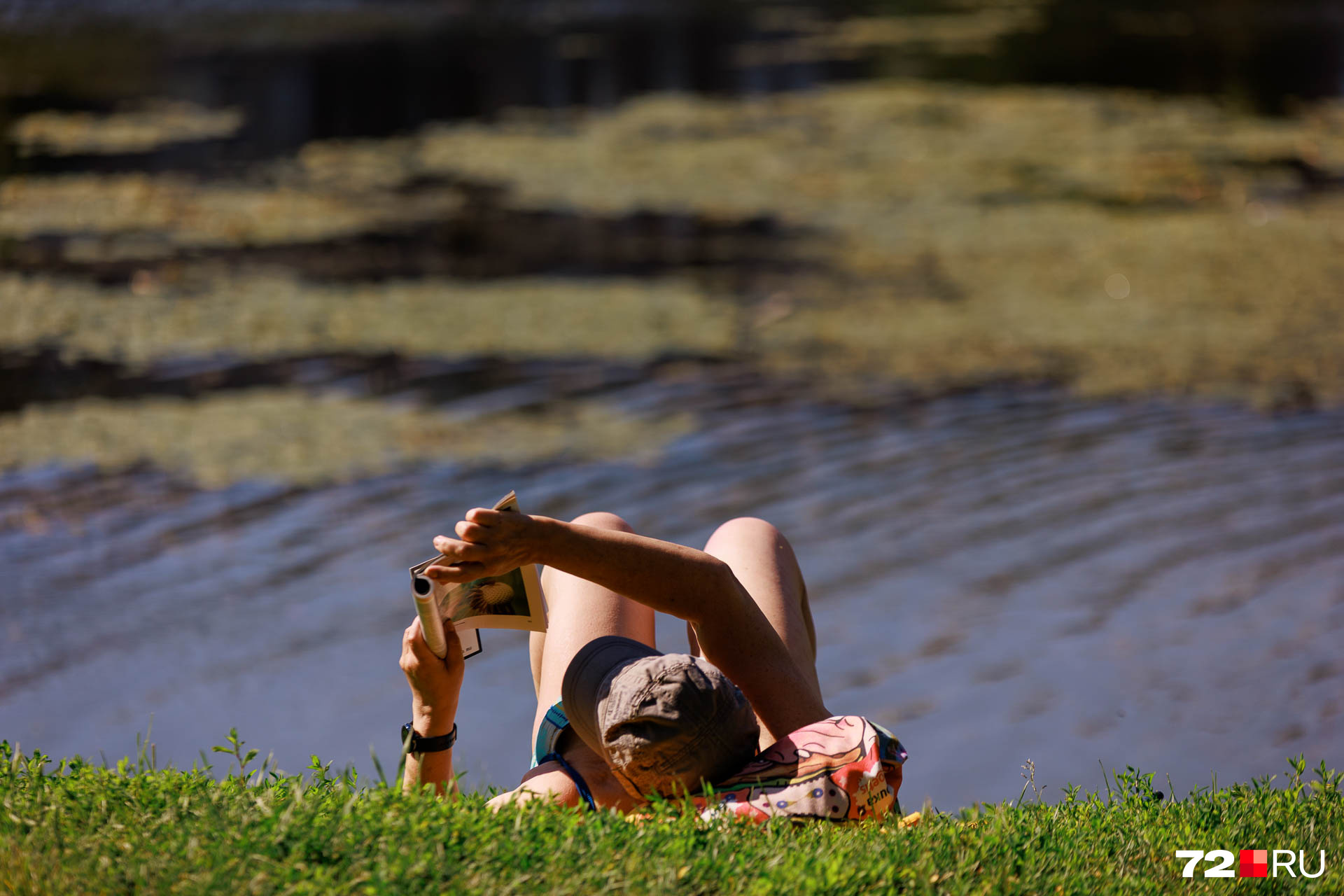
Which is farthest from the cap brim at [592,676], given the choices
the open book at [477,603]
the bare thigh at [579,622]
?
the bare thigh at [579,622]

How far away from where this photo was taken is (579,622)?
2.71m

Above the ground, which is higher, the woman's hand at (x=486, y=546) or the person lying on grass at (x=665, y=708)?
the woman's hand at (x=486, y=546)

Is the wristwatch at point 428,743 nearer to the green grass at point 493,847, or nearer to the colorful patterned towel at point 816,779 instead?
the green grass at point 493,847

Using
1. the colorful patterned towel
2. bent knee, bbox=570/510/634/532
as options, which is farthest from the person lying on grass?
bent knee, bbox=570/510/634/532

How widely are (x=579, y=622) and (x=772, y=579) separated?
413 millimetres

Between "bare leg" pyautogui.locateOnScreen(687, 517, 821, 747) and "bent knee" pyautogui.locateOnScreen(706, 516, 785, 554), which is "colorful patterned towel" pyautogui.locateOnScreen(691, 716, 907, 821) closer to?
"bare leg" pyautogui.locateOnScreen(687, 517, 821, 747)

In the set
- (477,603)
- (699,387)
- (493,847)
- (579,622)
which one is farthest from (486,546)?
(699,387)

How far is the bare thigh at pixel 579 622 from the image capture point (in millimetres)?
2676

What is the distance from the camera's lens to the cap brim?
221 centimetres

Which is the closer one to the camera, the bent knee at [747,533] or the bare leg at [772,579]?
the bare leg at [772,579]

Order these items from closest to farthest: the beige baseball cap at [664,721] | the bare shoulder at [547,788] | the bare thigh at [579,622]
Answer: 1. the beige baseball cap at [664,721]
2. the bare shoulder at [547,788]
3. the bare thigh at [579,622]

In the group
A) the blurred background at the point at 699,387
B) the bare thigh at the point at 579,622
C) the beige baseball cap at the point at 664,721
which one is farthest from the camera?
the blurred background at the point at 699,387

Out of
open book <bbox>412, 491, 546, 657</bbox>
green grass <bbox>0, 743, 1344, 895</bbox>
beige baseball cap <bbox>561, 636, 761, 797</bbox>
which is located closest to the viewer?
green grass <bbox>0, 743, 1344, 895</bbox>

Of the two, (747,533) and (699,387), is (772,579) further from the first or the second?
(699,387)
